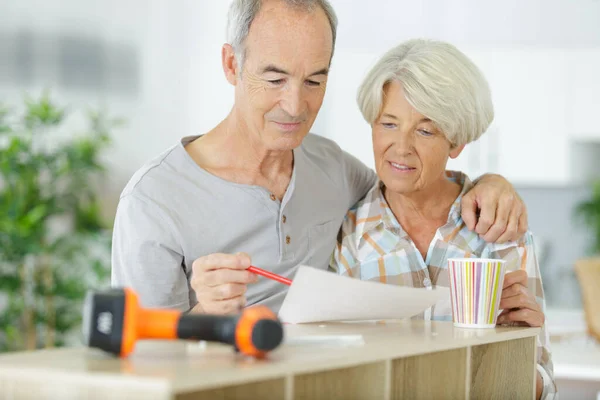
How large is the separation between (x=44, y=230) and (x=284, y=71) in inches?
103

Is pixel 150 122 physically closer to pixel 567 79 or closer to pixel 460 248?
pixel 567 79

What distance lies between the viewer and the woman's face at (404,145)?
5.93ft

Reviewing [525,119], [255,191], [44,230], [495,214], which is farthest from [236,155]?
[525,119]

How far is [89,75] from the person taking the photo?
474 centimetres

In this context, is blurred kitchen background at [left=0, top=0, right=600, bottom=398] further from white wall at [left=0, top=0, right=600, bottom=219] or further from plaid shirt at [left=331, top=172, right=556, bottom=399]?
plaid shirt at [left=331, top=172, right=556, bottom=399]

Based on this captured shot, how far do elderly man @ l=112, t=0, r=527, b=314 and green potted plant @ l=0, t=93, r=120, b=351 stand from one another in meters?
2.29

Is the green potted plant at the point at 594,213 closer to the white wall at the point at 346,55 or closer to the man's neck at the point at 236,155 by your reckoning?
the white wall at the point at 346,55

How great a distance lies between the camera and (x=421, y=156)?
1.81 meters

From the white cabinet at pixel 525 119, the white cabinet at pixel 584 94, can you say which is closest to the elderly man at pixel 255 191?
the white cabinet at pixel 525 119

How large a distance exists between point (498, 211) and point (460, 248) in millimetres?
108

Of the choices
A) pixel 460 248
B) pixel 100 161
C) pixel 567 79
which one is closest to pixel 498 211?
pixel 460 248

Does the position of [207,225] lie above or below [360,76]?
below

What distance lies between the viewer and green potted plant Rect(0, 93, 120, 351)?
3949 mm

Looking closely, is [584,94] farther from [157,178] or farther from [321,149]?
[157,178]
